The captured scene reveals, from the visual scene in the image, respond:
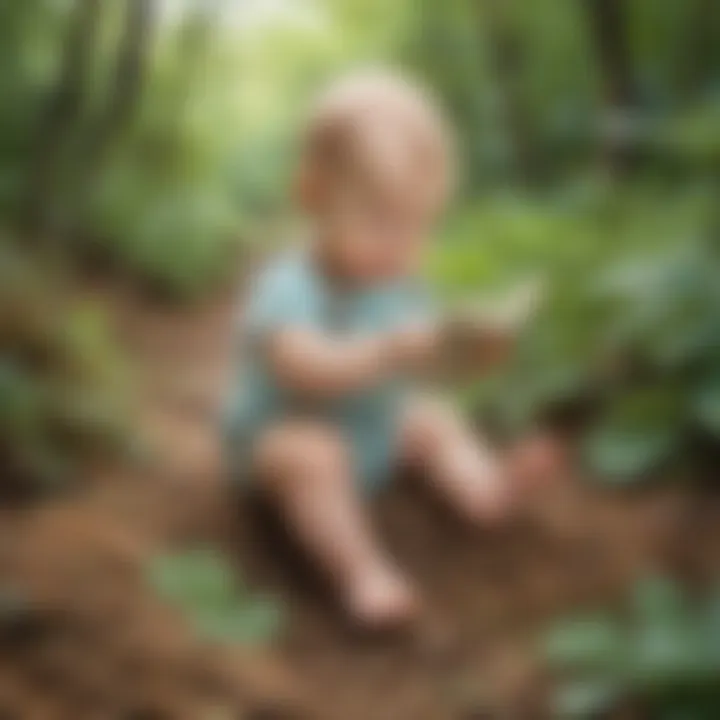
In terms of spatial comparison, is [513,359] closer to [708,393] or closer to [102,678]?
[708,393]

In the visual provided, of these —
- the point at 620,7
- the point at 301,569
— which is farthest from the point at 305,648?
the point at 620,7

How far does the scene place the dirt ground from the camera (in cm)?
63

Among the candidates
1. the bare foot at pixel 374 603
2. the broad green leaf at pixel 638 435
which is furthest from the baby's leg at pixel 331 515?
the broad green leaf at pixel 638 435

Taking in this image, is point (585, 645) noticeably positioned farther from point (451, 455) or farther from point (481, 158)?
point (481, 158)

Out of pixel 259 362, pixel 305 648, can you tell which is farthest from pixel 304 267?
pixel 305 648

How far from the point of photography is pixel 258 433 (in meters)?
0.66

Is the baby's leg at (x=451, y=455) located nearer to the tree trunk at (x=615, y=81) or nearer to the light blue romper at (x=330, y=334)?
the light blue romper at (x=330, y=334)

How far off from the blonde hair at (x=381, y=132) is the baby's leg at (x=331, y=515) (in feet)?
0.39

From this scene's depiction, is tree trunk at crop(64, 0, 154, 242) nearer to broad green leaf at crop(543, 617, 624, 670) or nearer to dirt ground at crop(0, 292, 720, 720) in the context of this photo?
dirt ground at crop(0, 292, 720, 720)

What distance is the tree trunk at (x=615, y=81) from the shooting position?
0.68 m

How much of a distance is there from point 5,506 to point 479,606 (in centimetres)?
21

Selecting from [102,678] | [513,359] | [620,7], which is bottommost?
[102,678]

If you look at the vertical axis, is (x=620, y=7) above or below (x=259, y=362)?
above

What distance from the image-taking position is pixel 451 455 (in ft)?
2.19
